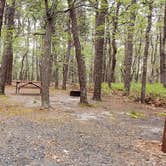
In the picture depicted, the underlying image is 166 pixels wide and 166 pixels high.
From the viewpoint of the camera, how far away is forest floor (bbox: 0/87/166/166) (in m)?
5.20

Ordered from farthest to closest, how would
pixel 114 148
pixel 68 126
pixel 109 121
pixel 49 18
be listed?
pixel 49 18
pixel 109 121
pixel 68 126
pixel 114 148

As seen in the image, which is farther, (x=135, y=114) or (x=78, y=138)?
(x=135, y=114)

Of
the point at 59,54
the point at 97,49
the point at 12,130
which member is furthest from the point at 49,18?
the point at 59,54

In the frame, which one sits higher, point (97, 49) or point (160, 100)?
point (97, 49)

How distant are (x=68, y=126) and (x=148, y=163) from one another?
309 centimetres

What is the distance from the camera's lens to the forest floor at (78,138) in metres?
5.20

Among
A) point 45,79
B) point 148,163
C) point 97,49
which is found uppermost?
point 97,49

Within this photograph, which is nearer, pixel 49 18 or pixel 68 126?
pixel 68 126

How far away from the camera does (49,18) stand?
1048 cm

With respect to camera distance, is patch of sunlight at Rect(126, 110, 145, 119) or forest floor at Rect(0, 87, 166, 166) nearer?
forest floor at Rect(0, 87, 166, 166)

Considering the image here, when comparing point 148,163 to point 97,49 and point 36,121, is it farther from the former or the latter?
point 97,49

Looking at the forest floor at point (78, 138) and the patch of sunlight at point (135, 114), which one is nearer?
the forest floor at point (78, 138)

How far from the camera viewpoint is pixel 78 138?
21.7 ft

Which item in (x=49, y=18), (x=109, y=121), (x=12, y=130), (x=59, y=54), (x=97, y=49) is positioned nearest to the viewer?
(x=12, y=130)
